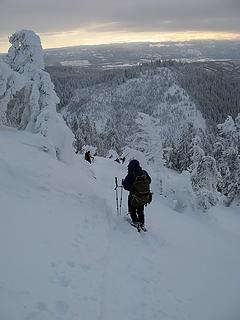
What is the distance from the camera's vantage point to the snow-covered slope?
5.92m

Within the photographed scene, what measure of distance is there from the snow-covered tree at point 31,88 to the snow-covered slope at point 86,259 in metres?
1.42

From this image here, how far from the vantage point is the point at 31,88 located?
15.4 m

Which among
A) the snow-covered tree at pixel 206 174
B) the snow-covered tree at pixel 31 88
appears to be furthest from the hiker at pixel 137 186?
the snow-covered tree at pixel 206 174

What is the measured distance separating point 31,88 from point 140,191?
23.9 feet

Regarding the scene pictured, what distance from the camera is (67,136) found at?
14195 millimetres

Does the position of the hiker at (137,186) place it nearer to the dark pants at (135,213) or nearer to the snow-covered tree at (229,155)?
the dark pants at (135,213)

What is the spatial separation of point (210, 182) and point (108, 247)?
→ 856 inches

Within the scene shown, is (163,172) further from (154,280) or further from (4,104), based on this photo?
(154,280)

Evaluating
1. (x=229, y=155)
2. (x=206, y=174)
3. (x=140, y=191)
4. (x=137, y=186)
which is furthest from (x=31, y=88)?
(x=229, y=155)

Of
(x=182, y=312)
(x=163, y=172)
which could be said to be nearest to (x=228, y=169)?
(x=163, y=172)

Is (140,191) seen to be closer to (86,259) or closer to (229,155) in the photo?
(86,259)

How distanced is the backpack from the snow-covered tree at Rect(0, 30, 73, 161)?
13.9 ft

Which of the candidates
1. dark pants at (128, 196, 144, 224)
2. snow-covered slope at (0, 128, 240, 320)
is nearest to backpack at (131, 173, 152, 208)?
dark pants at (128, 196, 144, 224)

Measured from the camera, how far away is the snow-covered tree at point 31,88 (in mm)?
14203
